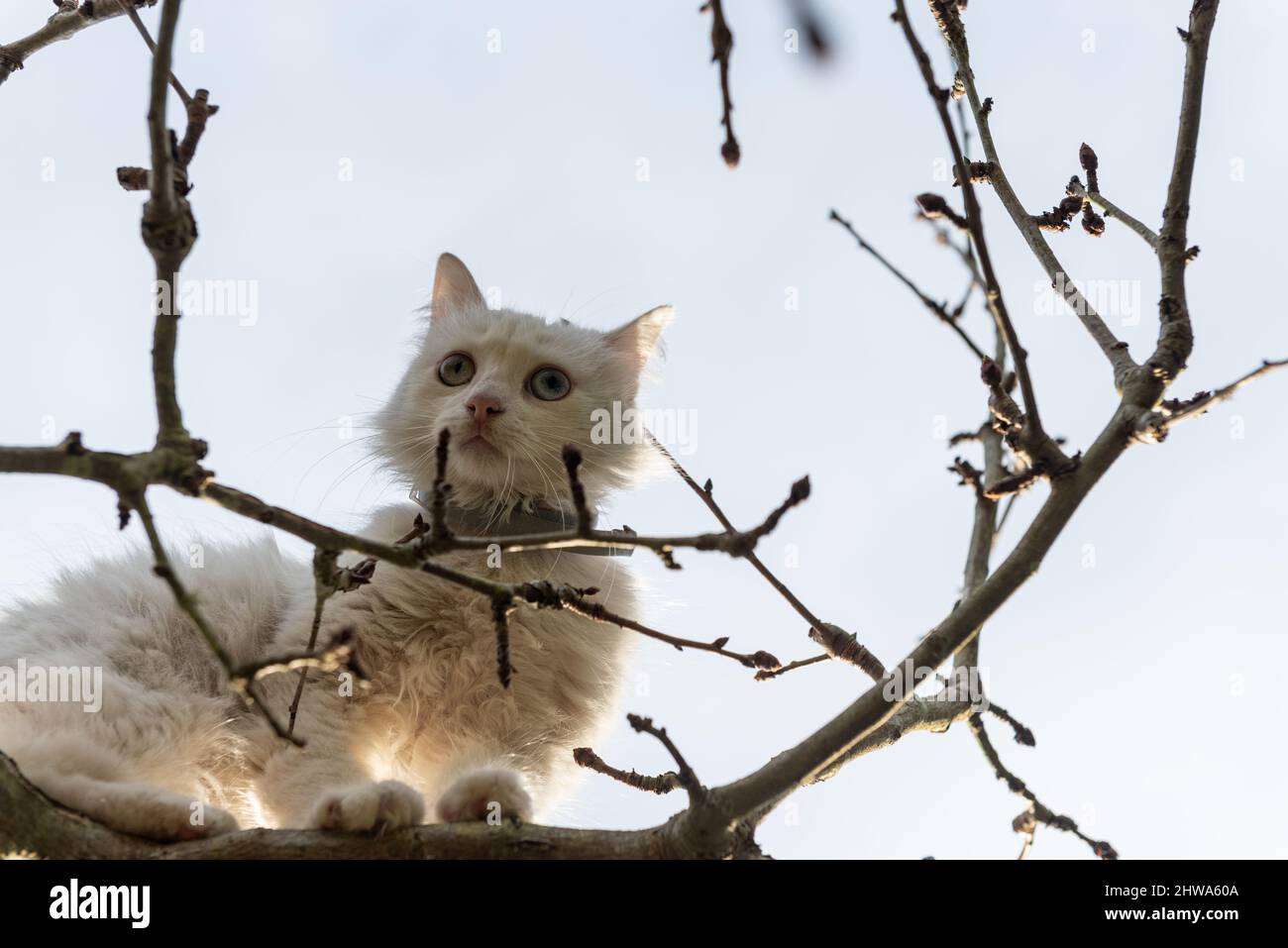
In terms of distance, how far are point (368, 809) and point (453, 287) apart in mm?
2785

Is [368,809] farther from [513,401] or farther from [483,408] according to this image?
[513,401]

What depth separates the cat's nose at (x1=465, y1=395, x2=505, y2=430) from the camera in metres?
3.36

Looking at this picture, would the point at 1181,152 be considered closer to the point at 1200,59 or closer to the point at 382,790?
the point at 1200,59

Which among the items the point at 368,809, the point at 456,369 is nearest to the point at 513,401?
the point at 456,369

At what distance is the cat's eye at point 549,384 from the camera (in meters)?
3.68

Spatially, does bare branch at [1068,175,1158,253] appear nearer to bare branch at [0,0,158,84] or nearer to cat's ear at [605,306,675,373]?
cat's ear at [605,306,675,373]

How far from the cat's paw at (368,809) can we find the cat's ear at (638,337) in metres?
2.39

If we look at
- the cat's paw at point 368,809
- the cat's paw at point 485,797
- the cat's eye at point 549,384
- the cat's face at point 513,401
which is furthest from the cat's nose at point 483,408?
the cat's paw at point 368,809

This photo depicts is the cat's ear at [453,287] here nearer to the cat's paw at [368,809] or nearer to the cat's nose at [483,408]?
the cat's nose at [483,408]

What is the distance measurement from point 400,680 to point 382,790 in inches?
37.2

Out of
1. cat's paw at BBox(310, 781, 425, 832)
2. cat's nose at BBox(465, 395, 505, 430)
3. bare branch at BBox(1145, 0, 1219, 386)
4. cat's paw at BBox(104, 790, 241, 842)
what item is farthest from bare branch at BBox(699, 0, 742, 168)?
cat's nose at BBox(465, 395, 505, 430)

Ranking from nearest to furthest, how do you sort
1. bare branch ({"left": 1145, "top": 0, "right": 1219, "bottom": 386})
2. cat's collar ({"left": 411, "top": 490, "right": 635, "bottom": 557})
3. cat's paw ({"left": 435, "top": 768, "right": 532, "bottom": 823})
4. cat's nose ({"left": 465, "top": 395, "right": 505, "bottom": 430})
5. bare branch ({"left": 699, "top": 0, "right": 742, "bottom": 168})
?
1. bare branch ({"left": 699, "top": 0, "right": 742, "bottom": 168})
2. bare branch ({"left": 1145, "top": 0, "right": 1219, "bottom": 386})
3. cat's paw ({"left": 435, "top": 768, "right": 532, "bottom": 823})
4. cat's nose ({"left": 465, "top": 395, "right": 505, "bottom": 430})
5. cat's collar ({"left": 411, "top": 490, "right": 635, "bottom": 557})
